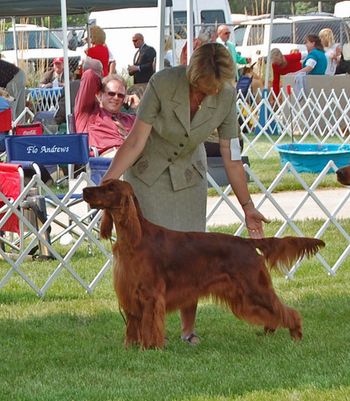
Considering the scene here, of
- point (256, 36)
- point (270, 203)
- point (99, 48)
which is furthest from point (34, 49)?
point (270, 203)

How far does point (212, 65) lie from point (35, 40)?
22546mm

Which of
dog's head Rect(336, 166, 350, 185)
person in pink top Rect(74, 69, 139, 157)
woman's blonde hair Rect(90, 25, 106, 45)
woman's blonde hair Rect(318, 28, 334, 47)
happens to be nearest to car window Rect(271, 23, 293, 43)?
woman's blonde hair Rect(318, 28, 334, 47)

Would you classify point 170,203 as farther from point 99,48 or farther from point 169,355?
point 99,48

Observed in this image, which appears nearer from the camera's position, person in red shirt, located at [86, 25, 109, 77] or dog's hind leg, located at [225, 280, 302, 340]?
dog's hind leg, located at [225, 280, 302, 340]

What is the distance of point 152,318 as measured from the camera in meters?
5.55

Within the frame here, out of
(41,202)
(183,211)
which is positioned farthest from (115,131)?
(183,211)

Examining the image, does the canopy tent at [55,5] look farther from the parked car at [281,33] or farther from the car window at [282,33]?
the car window at [282,33]

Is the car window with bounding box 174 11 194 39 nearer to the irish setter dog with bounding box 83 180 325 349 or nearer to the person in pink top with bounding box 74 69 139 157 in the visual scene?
the person in pink top with bounding box 74 69 139 157

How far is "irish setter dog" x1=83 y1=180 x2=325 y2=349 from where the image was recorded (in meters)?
5.43

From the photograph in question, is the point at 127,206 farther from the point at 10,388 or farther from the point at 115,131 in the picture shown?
the point at 115,131

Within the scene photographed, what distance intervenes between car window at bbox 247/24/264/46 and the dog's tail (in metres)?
23.5

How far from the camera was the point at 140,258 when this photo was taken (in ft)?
18.0

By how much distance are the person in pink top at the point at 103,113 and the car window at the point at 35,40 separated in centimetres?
1521

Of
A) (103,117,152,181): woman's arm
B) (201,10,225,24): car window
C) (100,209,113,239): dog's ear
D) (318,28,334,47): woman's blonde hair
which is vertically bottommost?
(201,10,225,24): car window
